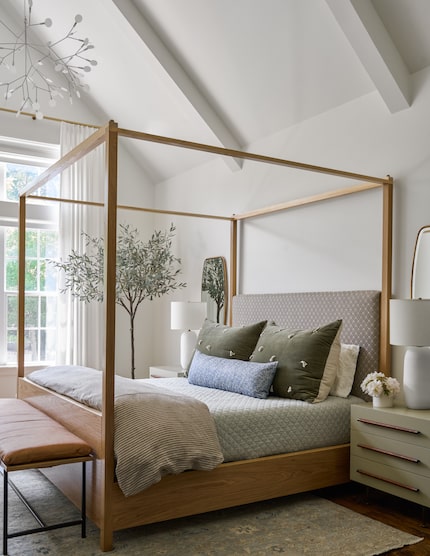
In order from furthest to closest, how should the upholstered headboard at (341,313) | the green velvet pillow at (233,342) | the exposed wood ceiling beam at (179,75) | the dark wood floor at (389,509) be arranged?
1. the exposed wood ceiling beam at (179,75)
2. the green velvet pillow at (233,342)
3. the upholstered headboard at (341,313)
4. the dark wood floor at (389,509)

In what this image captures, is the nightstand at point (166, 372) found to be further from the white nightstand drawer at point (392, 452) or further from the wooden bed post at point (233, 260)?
the white nightstand drawer at point (392, 452)

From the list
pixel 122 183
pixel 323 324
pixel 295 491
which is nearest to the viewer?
pixel 295 491

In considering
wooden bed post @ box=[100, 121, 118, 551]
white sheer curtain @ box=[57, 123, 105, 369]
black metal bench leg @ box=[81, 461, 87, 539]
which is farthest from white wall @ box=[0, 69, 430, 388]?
black metal bench leg @ box=[81, 461, 87, 539]

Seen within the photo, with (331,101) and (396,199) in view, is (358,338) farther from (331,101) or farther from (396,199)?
(331,101)

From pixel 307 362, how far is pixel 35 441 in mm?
1657

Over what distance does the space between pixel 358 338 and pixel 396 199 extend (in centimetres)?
93

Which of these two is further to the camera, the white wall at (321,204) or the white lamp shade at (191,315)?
the white lamp shade at (191,315)

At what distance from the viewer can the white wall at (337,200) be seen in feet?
12.1

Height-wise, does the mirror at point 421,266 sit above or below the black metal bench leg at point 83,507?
above

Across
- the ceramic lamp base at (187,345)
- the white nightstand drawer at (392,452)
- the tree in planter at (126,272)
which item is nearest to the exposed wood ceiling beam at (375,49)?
the white nightstand drawer at (392,452)

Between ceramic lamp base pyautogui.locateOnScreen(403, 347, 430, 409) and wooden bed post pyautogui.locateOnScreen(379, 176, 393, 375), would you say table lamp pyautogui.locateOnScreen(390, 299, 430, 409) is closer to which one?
ceramic lamp base pyautogui.locateOnScreen(403, 347, 430, 409)

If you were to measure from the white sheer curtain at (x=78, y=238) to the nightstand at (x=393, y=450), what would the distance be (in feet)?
10.9

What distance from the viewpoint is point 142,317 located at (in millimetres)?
6777

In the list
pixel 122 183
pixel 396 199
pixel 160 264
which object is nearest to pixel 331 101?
pixel 396 199
